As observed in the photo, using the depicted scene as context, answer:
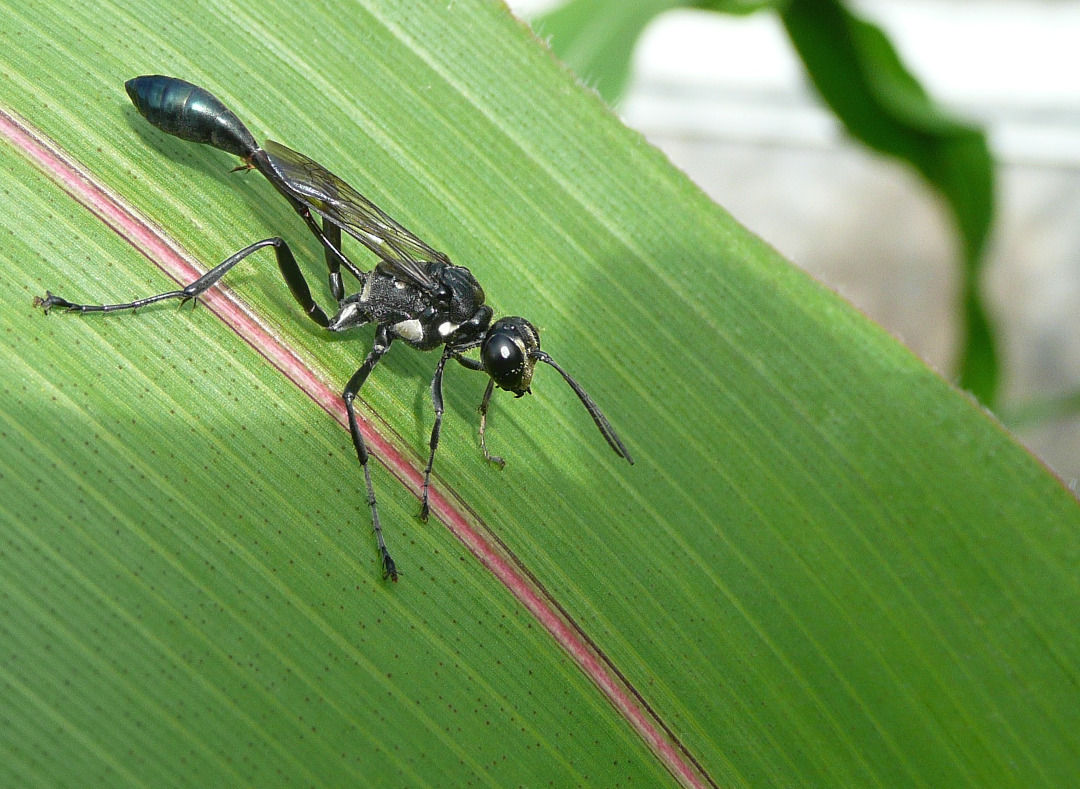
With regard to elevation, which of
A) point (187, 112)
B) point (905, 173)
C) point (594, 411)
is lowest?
point (187, 112)

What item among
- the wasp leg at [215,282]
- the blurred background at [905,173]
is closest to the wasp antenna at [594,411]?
the wasp leg at [215,282]

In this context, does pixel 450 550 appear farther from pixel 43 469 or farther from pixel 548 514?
pixel 43 469

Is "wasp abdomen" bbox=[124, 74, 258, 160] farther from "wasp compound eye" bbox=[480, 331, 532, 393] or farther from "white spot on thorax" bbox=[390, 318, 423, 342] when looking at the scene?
"wasp compound eye" bbox=[480, 331, 532, 393]

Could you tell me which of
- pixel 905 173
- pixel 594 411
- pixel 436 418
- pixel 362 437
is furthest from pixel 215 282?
pixel 905 173

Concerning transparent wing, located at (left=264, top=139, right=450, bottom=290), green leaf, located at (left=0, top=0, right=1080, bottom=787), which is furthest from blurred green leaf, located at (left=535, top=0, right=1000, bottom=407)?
transparent wing, located at (left=264, top=139, right=450, bottom=290)

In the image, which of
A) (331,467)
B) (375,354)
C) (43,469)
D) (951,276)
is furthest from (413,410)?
(951,276)

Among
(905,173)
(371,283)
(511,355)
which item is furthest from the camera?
(905,173)

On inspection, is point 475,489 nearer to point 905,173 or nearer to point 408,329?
point 408,329
